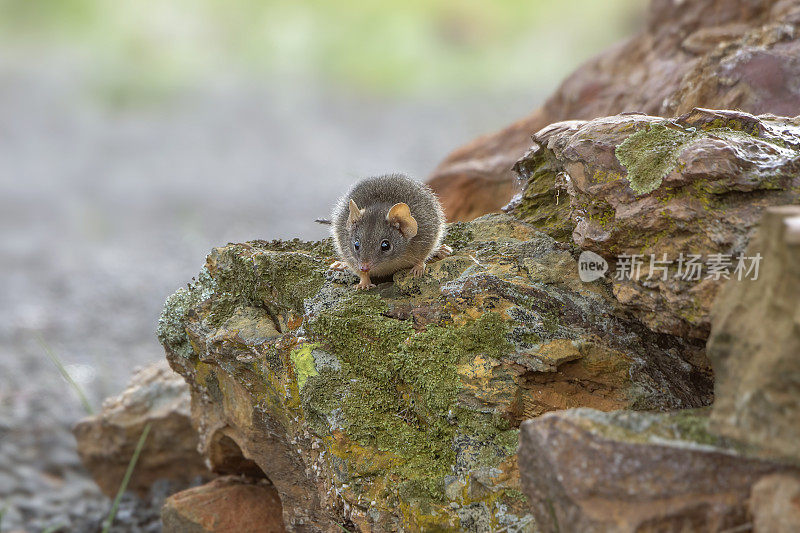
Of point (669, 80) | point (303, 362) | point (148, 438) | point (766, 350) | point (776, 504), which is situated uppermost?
point (669, 80)

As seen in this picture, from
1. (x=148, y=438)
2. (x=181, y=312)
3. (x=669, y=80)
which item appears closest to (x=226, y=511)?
(x=181, y=312)

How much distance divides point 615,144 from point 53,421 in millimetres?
8054

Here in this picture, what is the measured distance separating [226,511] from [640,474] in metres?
3.27

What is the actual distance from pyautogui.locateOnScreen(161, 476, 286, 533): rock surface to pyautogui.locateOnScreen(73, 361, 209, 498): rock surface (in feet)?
5.50

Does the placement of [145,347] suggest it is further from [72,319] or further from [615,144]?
[615,144]

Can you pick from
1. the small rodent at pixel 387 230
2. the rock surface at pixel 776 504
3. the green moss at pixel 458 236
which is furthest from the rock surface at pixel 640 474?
the green moss at pixel 458 236

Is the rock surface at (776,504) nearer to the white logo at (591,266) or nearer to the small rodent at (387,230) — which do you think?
the white logo at (591,266)

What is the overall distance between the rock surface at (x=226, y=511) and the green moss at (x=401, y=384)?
4.68 ft

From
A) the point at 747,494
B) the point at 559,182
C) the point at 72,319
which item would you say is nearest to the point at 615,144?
the point at 559,182

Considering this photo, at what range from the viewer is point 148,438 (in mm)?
6738

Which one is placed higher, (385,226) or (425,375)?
(385,226)

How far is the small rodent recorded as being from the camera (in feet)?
15.3

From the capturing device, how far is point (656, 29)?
7707 mm

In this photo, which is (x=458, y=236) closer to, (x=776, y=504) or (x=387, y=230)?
(x=387, y=230)
